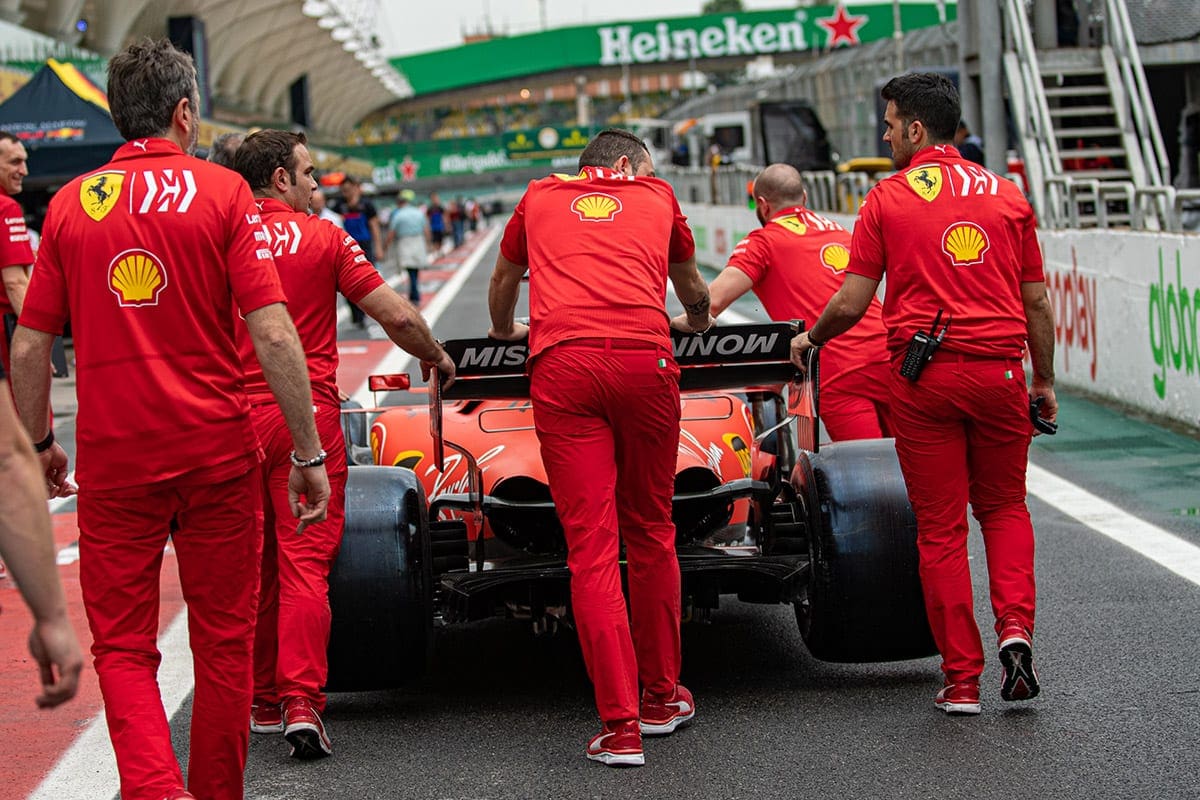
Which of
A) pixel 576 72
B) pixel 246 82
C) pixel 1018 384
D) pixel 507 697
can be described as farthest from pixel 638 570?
pixel 576 72

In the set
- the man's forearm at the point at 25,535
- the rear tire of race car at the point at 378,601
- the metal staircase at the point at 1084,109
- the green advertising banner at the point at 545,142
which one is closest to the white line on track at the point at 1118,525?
the rear tire of race car at the point at 378,601

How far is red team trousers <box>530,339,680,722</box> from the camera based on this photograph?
512 cm

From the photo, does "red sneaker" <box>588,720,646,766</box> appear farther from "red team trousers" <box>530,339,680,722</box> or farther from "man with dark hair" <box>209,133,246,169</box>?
"man with dark hair" <box>209,133,246,169</box>

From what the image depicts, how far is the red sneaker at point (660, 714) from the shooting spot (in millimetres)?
5371

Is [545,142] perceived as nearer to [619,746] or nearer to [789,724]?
[789,724]

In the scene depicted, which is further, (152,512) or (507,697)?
(507,697)

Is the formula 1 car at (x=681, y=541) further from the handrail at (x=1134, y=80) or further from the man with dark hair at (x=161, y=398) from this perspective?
the handrail at (x=1134, y=80)

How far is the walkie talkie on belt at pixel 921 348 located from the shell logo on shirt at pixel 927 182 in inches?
14.7

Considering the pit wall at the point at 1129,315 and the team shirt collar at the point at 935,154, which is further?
the pit wall at the point at 1129,315

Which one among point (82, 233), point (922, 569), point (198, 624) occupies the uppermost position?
point (82, 233)

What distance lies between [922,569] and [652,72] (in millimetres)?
122798

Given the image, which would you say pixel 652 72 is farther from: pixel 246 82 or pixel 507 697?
pixel 507 697

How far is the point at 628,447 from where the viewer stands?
5.20 metres

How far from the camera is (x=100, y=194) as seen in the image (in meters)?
4.21
